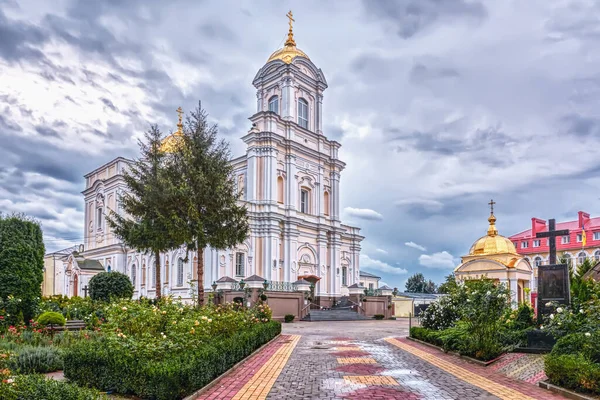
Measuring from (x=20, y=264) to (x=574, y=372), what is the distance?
50.1ft

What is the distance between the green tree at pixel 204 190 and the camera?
2011cm

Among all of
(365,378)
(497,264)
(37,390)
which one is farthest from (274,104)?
(37,390)

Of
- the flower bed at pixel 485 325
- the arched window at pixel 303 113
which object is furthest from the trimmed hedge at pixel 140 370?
the arched window at pixel 303 113

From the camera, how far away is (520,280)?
3600 centimetres

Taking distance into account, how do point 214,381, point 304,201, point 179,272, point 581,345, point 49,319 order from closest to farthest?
point 214,381, point 581,345, point 49,319, point 179,272, point 304,201

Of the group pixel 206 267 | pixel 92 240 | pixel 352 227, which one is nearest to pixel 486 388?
pixel 206 267

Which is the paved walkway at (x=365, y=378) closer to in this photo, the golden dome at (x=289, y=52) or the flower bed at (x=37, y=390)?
the flower bed at (x=37, y=390)

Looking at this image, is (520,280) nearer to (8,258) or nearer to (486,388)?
(486,388)

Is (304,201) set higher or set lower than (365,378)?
higher

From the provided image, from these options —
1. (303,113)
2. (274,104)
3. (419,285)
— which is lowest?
(419,285)

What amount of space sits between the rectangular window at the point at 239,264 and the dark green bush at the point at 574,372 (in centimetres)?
2947

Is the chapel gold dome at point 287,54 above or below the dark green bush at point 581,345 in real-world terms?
above

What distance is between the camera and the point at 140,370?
8.09 metres

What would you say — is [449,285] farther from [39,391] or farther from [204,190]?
[39,391]
